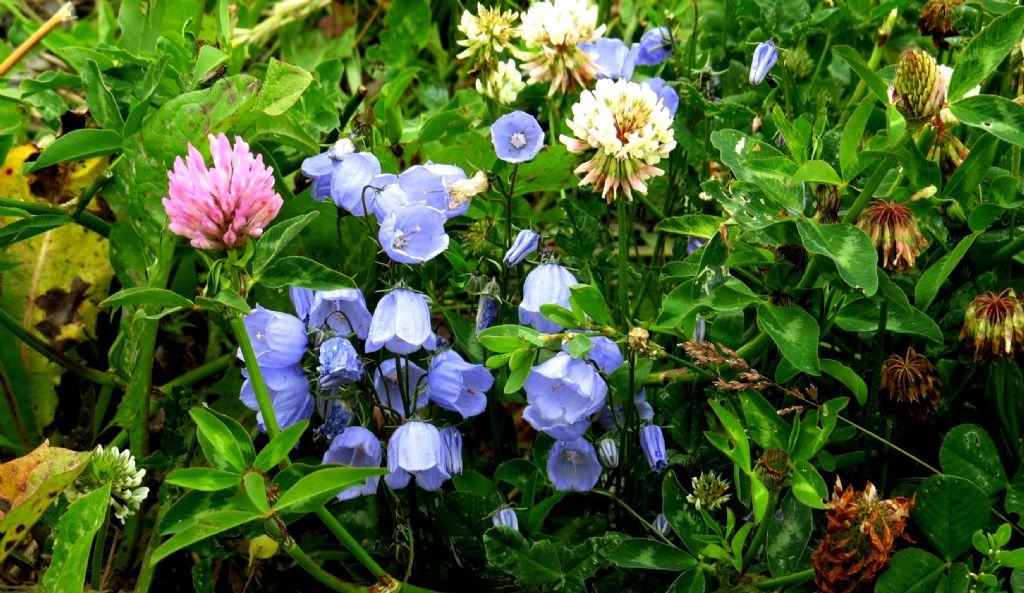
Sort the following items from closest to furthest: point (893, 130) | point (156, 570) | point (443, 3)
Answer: point (893, 130), point (156, 570), point (443, 3)

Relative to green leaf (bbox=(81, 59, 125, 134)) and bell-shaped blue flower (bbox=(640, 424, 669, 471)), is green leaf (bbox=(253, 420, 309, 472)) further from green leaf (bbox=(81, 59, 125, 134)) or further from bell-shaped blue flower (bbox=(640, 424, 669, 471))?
green leaf (bbox=(81, 59, 125, 134))

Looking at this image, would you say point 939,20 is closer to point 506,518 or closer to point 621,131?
point 621,131

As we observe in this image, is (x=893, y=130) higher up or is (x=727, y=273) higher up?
(x=893, y=130)

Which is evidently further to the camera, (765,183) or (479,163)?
(479,163)

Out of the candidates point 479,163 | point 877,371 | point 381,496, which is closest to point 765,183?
point 877,371

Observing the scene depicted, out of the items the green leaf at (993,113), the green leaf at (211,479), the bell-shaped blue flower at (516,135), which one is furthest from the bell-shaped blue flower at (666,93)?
the green leaf at (211,479)

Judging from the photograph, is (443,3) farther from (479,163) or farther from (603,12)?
(479,163)

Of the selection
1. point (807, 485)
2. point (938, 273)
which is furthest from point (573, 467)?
point (938, 273)
